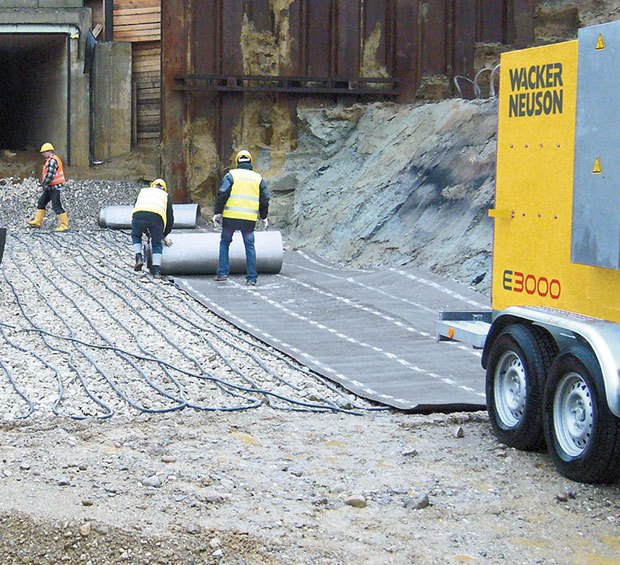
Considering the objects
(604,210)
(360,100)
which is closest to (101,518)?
(604,210)

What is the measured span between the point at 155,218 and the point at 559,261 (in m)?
8.55

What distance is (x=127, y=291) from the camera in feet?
44.5

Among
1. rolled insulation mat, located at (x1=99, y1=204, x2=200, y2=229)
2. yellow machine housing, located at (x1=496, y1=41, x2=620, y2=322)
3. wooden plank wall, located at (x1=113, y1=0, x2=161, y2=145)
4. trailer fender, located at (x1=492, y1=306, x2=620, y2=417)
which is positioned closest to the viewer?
trailer fender, located at (x1=492, y1=306, x2=620, y2=417)

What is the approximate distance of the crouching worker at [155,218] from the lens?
568 inches

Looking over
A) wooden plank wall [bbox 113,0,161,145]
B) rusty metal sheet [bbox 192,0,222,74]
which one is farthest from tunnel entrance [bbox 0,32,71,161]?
rusty metal sheet [bbox 192,0,222,74]

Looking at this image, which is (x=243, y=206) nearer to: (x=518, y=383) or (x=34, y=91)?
(x=518, y=383)

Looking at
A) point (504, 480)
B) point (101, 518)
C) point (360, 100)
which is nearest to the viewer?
point (101, 518)

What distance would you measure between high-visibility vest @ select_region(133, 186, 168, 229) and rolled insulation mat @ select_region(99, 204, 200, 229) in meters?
5.28

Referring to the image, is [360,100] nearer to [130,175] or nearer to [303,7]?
[303,7]

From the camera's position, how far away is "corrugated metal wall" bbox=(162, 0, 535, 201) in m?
20.8

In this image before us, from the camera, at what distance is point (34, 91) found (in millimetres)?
26938

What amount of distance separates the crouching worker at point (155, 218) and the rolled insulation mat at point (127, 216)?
17.0 feet

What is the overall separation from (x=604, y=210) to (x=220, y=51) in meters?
15.7

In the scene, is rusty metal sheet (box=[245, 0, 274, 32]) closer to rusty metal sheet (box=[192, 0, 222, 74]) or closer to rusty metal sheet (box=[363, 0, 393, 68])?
rusty metal sheet (box=[192, 0, 222, 74])
